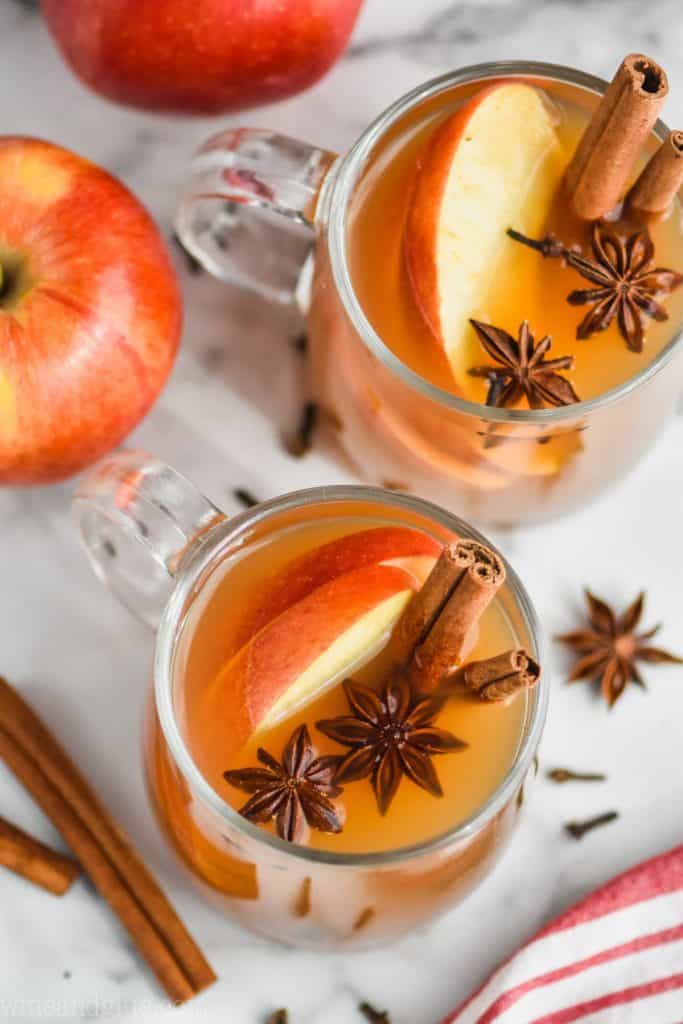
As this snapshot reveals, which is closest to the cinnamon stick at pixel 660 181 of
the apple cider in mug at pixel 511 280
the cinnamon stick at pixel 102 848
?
the apple cider in mug at pixel 511 280

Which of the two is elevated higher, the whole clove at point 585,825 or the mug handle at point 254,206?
the mug handle at point 254,206

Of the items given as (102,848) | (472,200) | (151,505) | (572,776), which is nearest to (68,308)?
(151,505)

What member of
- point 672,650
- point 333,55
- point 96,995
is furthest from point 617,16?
→ point 96,995

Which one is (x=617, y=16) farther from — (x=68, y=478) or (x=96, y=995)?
(x=96, y=995)

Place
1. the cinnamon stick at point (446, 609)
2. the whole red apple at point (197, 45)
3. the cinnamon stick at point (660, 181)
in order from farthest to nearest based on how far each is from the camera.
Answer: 1. the whole red apple at point (197, 45)
2. the cinnamon stick at point (660, 181)
3. the cinnamon stick at point (446, 609)

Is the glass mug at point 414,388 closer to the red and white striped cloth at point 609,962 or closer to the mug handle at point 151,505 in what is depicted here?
the mug handle at point 151,505
